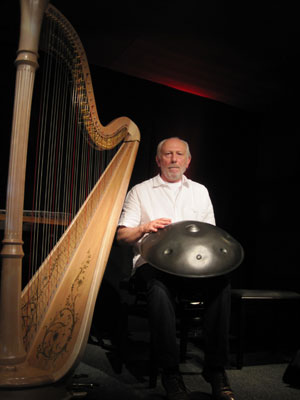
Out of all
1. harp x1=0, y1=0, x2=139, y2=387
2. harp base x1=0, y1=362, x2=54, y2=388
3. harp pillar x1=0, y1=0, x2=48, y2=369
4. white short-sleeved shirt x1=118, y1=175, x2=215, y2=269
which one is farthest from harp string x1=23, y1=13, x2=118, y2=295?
harp base x1=0, y1=362, x2=54, y2=388

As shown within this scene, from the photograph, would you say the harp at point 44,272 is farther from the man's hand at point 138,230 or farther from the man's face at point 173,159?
the man's face at point 173,159

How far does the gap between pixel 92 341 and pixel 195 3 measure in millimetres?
2420

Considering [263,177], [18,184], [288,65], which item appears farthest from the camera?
[263,177]

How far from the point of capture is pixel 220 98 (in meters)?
4.05

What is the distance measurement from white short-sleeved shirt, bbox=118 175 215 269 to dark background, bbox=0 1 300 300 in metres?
0.81

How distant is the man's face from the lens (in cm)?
212

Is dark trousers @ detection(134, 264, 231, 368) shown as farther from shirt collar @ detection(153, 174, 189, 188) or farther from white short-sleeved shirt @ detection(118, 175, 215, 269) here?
shirt collar @ detection(153, 174, 189, 188)

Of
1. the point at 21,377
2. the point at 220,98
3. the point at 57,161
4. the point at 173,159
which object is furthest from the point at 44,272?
the point at 220,98

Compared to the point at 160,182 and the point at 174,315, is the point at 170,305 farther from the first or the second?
the point at 160,182

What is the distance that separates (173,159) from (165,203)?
0.82ft

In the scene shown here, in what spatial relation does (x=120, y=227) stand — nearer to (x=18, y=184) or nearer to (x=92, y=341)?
(x=18, y=184)

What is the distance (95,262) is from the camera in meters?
1.53

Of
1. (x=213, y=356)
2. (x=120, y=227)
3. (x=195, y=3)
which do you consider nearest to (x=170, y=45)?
(x=195, y=3)

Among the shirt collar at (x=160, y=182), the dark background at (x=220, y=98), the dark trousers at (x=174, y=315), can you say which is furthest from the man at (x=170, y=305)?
the dark background at (x=220, y=98)
